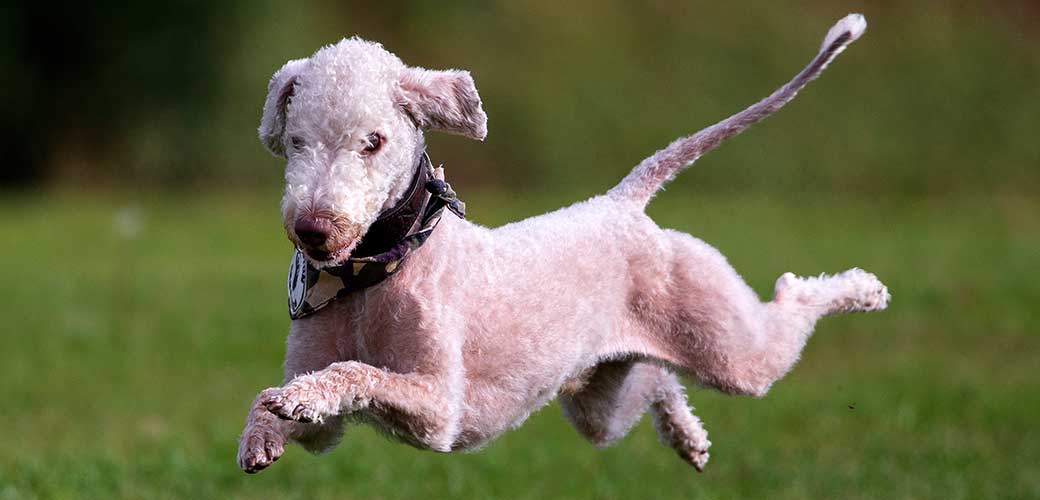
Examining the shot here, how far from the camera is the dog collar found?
10.9 ft

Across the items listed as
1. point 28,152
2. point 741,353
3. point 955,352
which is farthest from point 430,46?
point 741,353

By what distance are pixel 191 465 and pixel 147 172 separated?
18.4 meters

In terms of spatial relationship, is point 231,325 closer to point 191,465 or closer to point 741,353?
point 191,465

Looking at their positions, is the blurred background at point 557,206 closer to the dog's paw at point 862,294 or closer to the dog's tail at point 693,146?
the dog's paw at point 862,294

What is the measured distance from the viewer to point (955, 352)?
1216 cm

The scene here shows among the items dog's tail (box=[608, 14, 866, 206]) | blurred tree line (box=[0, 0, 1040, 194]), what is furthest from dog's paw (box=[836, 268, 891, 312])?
blurred tree line (box=[0, 0, 1040, 194])

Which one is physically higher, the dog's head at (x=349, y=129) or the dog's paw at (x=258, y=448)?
the dog's head at (x=349, y=129)

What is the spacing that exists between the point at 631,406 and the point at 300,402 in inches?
68.0

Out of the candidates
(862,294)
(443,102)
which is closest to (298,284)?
(443,102)

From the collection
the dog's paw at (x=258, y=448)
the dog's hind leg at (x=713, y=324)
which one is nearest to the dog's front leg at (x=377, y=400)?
the dog's paw at (x=258, y=448)

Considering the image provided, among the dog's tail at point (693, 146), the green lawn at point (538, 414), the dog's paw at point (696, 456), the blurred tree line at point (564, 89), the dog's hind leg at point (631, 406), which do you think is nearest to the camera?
the dog's tail at point (693, 146)

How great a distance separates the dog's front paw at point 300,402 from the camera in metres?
2.97

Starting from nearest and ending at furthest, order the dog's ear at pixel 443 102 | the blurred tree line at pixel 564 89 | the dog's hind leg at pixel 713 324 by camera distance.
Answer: the dog's ear at pixel 443 102 < the dog's hind leg at pixel 713 324 < the blurred tree line at pixel 564 89

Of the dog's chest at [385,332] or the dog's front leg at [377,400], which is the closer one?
the dog's front leg at [377,400]
